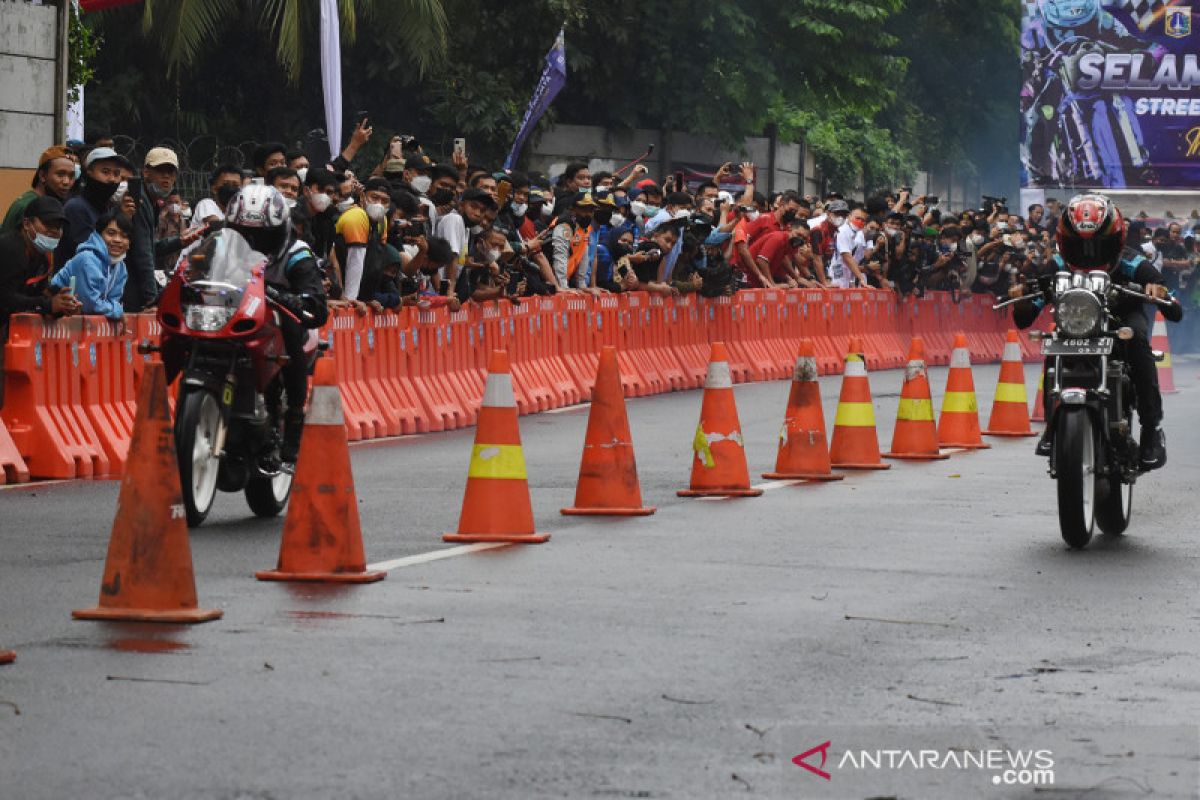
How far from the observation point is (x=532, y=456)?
57.5ft

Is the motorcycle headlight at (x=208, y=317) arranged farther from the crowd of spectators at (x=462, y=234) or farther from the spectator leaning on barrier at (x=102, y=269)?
the spectator leaning on barrier at (x=102, y=269)

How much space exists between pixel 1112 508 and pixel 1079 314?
1.09 m

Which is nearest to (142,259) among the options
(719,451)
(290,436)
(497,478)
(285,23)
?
(290,436)

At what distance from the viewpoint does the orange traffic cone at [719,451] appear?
14555mm

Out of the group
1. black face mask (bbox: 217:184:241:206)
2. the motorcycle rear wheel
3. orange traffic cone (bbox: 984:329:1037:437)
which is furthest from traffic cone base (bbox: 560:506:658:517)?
orange traffic cone (bbox: 984:329:1037:437)

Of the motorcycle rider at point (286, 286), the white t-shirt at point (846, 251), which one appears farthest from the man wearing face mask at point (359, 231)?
the white t-shirt at point (846, 251)

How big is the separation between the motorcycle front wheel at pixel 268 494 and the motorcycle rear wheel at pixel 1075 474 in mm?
3807

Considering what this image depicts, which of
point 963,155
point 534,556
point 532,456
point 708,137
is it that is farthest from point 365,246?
point 963,155

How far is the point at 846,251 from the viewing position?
109 ft

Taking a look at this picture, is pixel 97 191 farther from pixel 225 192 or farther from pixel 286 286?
pixel 286 286

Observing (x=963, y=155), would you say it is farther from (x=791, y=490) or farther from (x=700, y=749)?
(x=700, y=749)

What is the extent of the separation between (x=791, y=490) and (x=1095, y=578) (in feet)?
13.6

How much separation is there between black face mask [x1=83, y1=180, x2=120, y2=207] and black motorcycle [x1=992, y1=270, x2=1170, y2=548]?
6.27m

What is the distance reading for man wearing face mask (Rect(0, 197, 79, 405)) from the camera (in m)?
15.2
